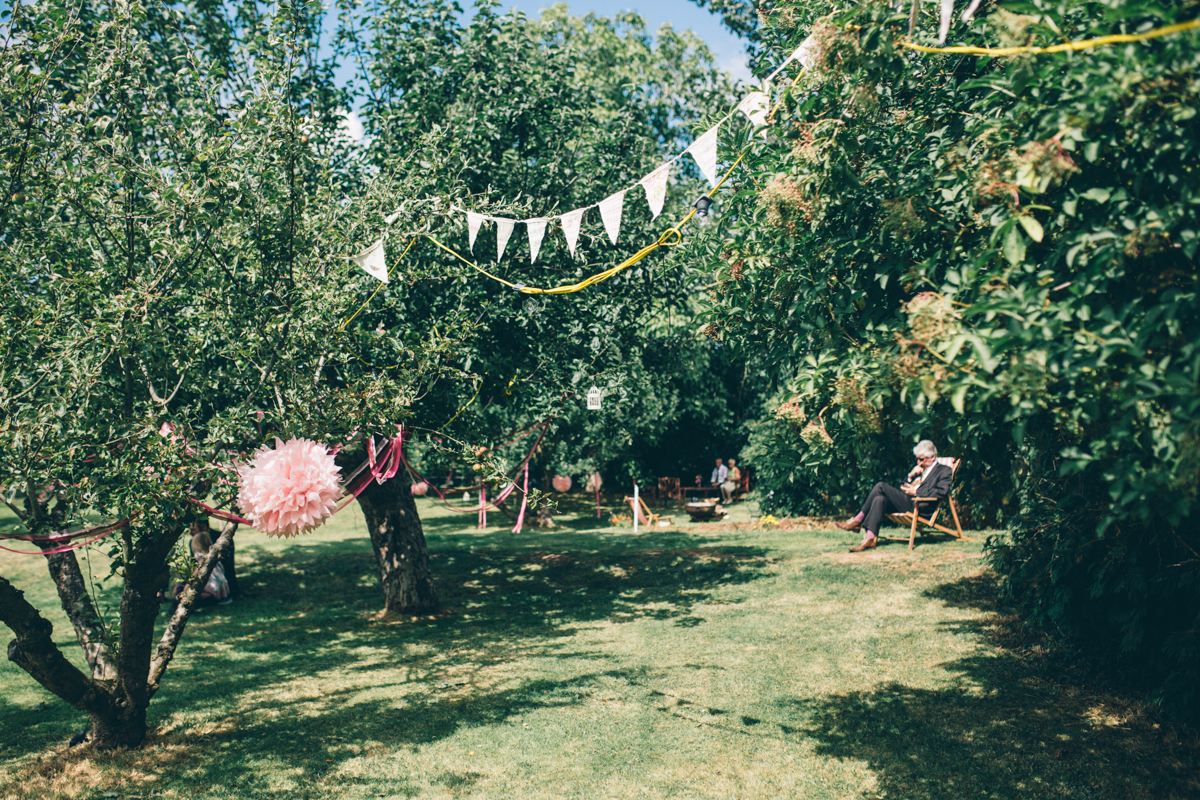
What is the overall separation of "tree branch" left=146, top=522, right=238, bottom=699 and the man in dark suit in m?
8.16

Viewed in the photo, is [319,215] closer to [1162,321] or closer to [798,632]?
[1162,321]

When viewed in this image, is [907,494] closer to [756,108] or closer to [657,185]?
[657,185]

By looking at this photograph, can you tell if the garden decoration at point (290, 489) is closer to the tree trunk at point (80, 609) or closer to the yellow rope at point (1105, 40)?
the tree trunk at point (80, 609)

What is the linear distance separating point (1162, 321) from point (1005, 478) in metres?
3.93

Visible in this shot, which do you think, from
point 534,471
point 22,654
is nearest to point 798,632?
point 22,654

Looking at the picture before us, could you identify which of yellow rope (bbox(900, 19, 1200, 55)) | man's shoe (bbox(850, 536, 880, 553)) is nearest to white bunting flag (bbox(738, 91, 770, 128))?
yellow rope (bbox(900, 19, 1200, 55))

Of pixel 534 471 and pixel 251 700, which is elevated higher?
pixel 534 471


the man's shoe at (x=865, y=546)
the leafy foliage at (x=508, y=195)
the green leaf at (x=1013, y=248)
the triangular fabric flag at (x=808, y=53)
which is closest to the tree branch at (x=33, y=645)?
the leafy foliage at (x=508, y=195)

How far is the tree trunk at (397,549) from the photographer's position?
9922mm

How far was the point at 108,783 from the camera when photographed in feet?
16.6

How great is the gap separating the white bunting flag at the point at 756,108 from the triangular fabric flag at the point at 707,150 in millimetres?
188

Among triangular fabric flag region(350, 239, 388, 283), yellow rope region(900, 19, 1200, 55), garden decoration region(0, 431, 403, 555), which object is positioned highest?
triangular fabric flag region(350, 239, 388, 283)

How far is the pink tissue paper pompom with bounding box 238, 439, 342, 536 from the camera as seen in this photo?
4059 mm

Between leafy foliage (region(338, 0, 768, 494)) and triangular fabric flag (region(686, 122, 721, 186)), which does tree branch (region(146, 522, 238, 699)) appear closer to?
leafy foliage (region(338, 0, 768, 494))
